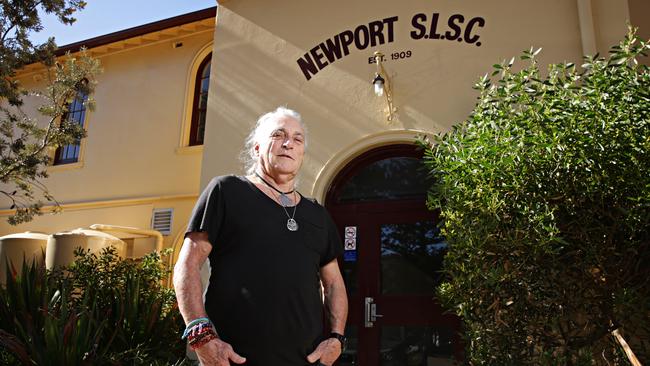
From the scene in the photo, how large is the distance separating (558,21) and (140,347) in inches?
212

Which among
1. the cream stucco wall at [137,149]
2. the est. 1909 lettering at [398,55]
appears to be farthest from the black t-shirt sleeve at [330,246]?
the cream stucco wall at [137,149]

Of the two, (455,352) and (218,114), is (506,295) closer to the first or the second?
(455,352)

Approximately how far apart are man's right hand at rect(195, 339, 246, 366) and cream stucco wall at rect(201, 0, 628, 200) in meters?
4.07

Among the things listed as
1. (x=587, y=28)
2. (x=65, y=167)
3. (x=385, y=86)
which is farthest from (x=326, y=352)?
(x=65, y=167)

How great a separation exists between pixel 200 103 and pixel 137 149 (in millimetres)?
1394

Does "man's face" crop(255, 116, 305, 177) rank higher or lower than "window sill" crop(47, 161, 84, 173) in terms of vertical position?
lower

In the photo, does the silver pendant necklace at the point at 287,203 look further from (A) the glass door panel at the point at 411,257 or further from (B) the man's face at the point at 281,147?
(A) the glass door panel at the point at 411,257

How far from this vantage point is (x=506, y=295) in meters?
3.90

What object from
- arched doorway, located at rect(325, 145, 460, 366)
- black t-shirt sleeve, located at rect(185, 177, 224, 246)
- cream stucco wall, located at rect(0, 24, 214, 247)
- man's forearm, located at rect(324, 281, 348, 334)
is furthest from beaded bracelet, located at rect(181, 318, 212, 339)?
cream stucco wall, located at rect(0, 24, 214, 247)

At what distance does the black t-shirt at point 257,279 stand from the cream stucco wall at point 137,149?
6521mm

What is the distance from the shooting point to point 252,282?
89.4 inches

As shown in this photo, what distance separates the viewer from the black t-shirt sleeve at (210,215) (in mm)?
2279

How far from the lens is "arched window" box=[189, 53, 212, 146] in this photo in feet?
30.5

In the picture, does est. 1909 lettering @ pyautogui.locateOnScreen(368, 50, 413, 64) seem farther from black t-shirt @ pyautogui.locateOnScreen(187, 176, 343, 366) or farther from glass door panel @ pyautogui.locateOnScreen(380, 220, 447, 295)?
black t-shirt @ pyautogui.locateOnScreen(187, 176, 343, 366)
